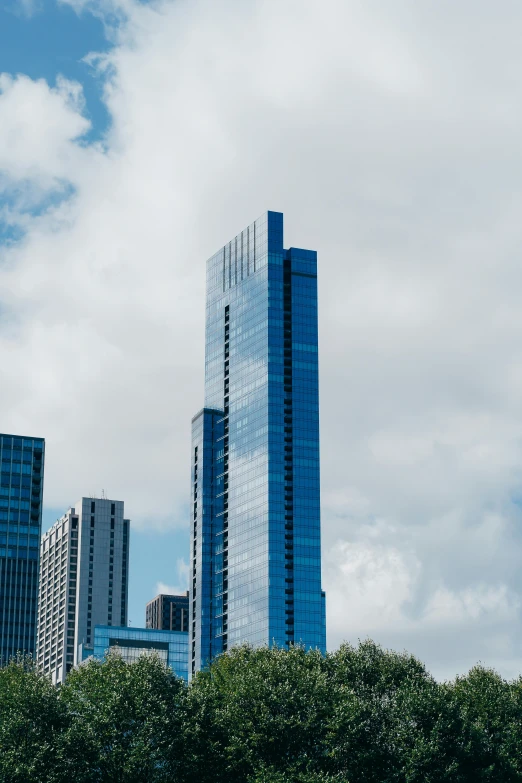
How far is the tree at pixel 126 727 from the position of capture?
11631 centimetres

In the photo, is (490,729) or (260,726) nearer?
(260,726)

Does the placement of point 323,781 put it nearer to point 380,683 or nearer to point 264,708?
point 264,708

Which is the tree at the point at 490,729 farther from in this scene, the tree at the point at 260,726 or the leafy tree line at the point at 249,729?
the tree at the point at 260,726

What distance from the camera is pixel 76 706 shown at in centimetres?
12256

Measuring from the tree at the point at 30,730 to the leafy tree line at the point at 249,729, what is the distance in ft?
0.42

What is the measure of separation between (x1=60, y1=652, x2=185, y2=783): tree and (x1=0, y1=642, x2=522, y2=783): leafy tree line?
0.12 m

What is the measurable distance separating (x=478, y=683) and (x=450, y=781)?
1953cm

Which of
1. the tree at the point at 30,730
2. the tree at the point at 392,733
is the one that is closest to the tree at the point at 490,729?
the tree at the point at 392,733

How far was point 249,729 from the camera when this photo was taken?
12288cm

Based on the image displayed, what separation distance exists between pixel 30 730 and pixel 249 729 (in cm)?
2079

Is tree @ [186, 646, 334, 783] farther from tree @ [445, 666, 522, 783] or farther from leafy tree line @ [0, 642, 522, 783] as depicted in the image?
→ tree @ [445, 666, 522, 783]

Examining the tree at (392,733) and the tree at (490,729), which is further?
the tree at (490,729)

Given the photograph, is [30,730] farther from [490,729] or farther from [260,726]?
[490,729]

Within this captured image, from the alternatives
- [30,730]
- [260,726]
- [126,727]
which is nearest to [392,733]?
[260,726]
